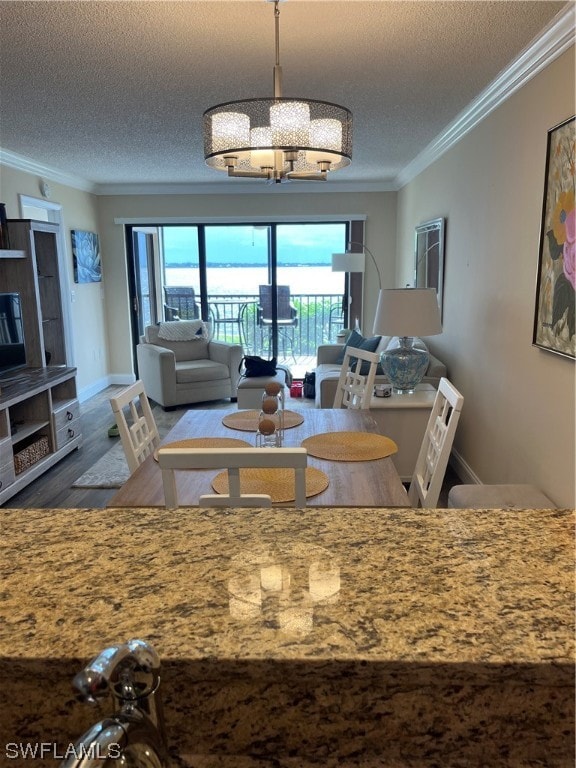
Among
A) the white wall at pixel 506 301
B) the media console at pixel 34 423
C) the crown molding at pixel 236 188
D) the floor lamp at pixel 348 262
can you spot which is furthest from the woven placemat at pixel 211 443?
the crown molding at pixel 236 188

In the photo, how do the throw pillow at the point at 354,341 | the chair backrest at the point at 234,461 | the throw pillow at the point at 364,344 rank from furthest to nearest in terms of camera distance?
A: the throw pillow at the point at 354,341 < the throw pillow at the point at 364,344 < the chair backrest at the point at 234,461

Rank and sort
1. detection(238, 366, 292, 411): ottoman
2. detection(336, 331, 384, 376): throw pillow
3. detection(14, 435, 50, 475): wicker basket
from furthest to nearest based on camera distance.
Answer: detection(238, 366, 292, 411): ottoman, detection(336, 331, 384, 376): throw pillow, detection(14, 435, 50, 475): wicker basket

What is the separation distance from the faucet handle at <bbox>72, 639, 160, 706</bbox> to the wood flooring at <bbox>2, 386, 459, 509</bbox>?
307 centimetres

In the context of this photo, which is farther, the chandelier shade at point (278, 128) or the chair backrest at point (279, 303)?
the chair backrest at point (279, 303)

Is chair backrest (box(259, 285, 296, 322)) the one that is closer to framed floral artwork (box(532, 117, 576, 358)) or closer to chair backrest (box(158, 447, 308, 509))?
framed floral artwork (box(532, 117, 576, 358))

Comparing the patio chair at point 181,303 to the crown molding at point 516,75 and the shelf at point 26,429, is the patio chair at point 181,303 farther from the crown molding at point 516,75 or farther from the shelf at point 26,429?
the crown molding at point 516,75

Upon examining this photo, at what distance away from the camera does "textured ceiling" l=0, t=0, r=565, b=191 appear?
7.44 feet

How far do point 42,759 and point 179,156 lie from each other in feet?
16.8

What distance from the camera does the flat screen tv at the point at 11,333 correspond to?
4059 mm

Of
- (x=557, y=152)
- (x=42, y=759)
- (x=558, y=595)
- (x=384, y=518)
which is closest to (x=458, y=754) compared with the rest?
(x=558, y=595)

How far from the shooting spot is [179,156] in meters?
5.12

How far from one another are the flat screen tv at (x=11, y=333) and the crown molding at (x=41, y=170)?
148cm

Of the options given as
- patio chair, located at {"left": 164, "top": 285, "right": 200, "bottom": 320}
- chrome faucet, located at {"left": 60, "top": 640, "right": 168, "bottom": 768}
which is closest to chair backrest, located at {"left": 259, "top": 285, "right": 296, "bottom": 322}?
patio chair, located at {"left": 164, "top": 285, "right": 200, "bottom": 320}

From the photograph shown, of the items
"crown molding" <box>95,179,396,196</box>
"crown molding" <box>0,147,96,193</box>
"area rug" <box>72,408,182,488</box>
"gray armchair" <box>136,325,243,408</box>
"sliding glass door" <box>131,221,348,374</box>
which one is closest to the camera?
"area rug" <box>72,408,182,488</box>
